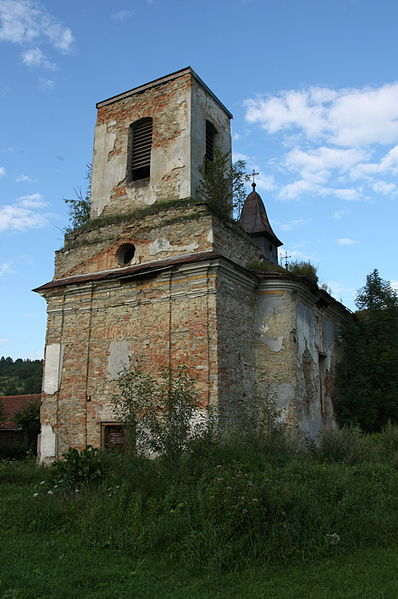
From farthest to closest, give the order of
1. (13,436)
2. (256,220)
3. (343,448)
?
(256,220) → (13,436) → (343,448)

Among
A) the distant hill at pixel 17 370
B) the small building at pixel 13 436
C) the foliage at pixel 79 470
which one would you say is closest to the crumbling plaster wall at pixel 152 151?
the foliage at pixel 79 470

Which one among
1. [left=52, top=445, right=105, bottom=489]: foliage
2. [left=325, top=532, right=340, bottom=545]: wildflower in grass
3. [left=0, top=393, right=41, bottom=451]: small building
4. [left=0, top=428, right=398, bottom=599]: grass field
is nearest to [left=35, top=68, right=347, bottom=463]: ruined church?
[left=52, top=445, right=105, bottom=489]: foliage

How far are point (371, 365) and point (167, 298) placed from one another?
26.8 ft

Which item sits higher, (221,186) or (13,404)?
(221,186)

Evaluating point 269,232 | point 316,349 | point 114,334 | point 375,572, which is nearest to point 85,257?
point 114,334

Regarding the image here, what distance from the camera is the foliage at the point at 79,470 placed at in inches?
315

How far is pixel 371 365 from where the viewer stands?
1599 centimetres

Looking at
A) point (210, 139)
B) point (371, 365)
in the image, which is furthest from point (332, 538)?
point (210, 139)

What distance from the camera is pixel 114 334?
12133 mm

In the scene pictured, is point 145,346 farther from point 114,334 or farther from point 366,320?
point 366,320

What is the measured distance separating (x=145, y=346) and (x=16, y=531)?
546 centimetres

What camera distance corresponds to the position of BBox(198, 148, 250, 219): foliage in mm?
12820

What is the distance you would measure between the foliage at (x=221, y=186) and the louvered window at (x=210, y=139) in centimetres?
69

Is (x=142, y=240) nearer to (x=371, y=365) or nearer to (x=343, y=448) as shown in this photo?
(x=343, y=448)
